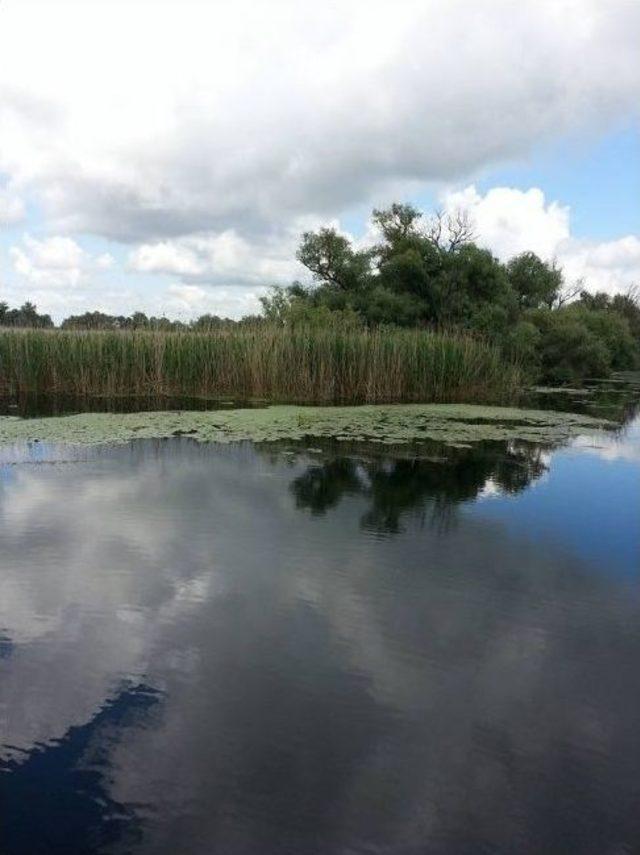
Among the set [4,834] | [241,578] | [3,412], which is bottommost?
[4,834]

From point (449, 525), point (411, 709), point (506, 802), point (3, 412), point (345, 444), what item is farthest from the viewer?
point (3, 412)

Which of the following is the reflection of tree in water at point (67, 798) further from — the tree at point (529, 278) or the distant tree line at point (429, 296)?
the tree at point (529, 278)

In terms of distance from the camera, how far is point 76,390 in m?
13.0

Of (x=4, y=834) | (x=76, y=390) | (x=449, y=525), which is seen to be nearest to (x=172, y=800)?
(x=4, y=834)

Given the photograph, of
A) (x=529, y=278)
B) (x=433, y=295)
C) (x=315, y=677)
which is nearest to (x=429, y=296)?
(x=433, y=295)

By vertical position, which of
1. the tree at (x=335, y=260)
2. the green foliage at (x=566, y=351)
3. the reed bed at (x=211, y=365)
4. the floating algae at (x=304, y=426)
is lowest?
the floating algae at (x=304, y=426)

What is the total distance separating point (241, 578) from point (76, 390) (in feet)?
33.3

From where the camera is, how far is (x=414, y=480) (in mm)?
6391

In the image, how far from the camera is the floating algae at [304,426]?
27.0ft

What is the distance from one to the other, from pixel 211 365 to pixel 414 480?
291 inches

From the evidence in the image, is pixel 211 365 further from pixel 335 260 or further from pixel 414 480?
pixel 335 260

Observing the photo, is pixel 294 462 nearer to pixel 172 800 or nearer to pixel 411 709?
pixel 411 709

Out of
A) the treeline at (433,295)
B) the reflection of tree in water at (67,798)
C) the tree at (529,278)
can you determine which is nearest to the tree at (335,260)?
the treeline at (433,295)

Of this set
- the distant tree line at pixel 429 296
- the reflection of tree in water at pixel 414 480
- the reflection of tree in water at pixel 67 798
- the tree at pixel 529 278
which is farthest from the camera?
the tree at pixel 529 278
